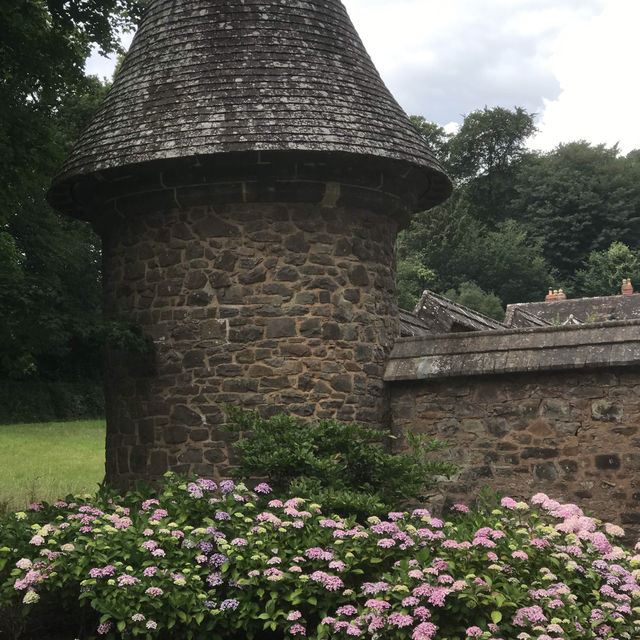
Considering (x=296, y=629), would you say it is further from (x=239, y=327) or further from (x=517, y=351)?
(x=517, y=351)

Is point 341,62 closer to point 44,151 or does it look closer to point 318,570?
point 44,151

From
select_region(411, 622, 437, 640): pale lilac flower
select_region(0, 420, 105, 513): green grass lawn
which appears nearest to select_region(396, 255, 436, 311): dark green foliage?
select_region(0, 420, 105, 513): green grass lawn

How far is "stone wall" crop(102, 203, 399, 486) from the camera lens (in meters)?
9.09

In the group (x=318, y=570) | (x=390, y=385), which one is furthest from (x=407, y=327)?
(x=318, y=570)

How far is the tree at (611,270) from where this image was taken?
38.9m

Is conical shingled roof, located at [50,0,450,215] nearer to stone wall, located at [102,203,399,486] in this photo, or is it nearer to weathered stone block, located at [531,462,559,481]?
stone wall, located at [102,203,399,486]

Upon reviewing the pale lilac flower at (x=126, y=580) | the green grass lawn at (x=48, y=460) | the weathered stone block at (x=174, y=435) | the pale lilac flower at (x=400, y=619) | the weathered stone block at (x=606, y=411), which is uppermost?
the weathered stone block at (x=606, y=411)

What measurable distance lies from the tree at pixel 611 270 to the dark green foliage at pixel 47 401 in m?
21.9

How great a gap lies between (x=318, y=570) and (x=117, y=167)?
4889 millimetres

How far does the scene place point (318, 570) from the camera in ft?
19.3

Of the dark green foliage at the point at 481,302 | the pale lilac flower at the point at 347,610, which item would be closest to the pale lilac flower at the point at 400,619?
the pale lilac flower at the point at 347,610

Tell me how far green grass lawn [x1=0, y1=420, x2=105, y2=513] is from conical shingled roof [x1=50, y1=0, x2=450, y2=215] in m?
4.44

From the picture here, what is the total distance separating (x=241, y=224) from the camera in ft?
30.4

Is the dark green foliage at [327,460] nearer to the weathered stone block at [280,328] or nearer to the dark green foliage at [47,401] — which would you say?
the weathered stone block at [280,328]
